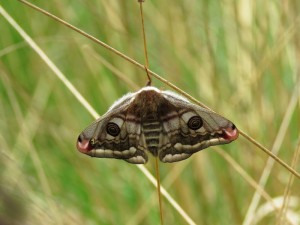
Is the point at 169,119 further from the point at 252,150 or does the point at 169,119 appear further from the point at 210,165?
the point at 210,165

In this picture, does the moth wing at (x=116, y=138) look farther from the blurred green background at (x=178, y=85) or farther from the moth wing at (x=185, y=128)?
the blurred green background at (x=178, y=85)

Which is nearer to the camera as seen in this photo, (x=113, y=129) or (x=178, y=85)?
(x=113, y=129)

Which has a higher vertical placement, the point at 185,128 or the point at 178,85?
the point at 185,128

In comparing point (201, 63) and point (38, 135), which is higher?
point (201, 63)

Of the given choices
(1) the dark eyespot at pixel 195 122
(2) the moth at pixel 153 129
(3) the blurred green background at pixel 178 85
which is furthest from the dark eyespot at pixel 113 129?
(3) the blurred green background at pixel 178 85

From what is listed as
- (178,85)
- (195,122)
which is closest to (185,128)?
(195,122)

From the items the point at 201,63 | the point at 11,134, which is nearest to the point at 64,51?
the point at 11,134

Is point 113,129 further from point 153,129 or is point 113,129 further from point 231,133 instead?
point 231,133
